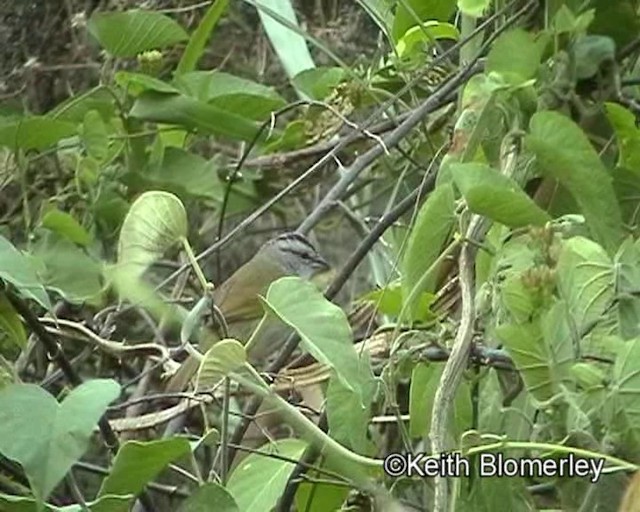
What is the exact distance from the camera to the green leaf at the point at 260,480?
1011mm

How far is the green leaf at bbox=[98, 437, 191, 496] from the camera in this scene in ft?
2.92

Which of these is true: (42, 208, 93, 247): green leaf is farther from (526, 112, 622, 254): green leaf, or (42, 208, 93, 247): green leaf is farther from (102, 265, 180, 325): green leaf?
(526, 112, 622, 254): green leaf

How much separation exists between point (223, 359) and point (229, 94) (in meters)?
0.78

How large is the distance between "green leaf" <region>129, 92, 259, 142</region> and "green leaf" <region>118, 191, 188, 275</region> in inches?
25.2

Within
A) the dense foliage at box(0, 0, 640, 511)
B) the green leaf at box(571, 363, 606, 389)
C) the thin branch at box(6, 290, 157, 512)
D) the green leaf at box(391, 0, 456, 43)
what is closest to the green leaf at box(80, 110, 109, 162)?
the dense foliage at box(0, 0, 640, 511)

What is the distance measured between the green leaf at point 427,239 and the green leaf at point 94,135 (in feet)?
2.04

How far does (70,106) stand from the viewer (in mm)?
1573

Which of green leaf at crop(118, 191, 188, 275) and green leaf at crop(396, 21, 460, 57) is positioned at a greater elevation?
green leaf at crop(118, 191, 188, 275)

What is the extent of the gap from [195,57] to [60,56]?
595 millimetres

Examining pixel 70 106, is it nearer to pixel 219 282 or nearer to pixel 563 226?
pixel 219 282

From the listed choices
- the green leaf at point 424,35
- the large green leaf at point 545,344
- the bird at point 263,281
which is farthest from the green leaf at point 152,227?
the bird at point 263,281

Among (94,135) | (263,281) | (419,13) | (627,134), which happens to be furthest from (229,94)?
(627,134)

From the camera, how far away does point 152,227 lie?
928 mm

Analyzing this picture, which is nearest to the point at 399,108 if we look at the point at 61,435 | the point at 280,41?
the point at 280,41
